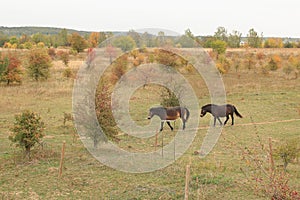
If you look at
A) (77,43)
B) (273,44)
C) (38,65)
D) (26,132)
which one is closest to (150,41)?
(38,65)

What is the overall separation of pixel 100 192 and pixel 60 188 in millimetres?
Answer: 1068

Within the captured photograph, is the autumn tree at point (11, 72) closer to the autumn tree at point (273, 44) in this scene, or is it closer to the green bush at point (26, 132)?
the green bush at point (26, 132)

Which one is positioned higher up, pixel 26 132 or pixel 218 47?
pixel 218 47

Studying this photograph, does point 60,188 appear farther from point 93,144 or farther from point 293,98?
point 293,98

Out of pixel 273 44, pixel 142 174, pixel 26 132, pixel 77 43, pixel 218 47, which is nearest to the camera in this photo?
pixel 142 174

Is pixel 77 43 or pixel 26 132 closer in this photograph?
pixel 26 132

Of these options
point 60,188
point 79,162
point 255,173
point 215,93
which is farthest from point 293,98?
point 60,188

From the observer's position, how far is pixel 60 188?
9.16m

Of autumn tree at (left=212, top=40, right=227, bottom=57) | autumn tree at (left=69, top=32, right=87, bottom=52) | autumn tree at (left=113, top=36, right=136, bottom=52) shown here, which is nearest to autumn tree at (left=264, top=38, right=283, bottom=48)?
autumn tree at (left=212, top=40, right=227, bottom=57)

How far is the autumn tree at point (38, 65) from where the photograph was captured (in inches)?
1324

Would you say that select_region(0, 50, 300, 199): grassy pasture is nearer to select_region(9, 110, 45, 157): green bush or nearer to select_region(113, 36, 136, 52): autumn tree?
select_region(9, 110, 45, 157): green bush

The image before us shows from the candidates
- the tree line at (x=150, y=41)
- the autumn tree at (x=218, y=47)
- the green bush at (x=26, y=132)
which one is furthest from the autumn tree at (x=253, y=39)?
the green bush at (x=26, y=132)

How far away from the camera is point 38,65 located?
33688 mm

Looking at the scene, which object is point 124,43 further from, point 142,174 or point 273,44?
point 273,44
